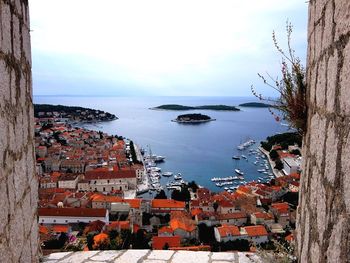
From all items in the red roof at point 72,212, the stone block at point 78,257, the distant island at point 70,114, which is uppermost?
the stone block at point 78,257

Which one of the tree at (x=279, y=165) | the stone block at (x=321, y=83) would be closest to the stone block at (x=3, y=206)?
the stone block at (x=321, y=83)

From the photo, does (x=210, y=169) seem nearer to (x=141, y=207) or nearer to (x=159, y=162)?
(x=159, y=162)

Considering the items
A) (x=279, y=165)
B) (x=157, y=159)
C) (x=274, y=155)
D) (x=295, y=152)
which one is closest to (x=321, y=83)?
(x=279, y=165)

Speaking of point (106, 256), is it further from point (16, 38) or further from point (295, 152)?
point (295, 152)

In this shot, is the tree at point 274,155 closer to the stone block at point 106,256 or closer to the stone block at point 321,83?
the stone block at point 106,256

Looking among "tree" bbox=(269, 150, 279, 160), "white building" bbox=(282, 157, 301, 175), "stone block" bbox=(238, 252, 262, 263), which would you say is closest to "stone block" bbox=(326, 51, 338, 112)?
"stone block" bbox=(238, 252, 262, 263)

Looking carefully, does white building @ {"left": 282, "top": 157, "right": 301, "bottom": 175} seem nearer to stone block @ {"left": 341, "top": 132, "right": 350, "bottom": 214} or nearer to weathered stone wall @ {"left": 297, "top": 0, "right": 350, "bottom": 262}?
weathered stone wall @ {"left": 297, "top": 0, "right": 350, "bottom": 262}
